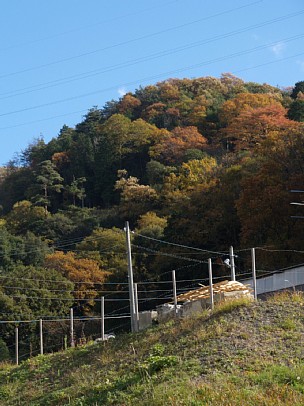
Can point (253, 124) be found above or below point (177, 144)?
above

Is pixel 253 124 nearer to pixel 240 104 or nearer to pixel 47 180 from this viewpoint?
pixel 240 104

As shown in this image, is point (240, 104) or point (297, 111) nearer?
point (297, 111)

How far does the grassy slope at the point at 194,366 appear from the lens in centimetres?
1270

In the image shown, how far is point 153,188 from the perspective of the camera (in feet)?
230

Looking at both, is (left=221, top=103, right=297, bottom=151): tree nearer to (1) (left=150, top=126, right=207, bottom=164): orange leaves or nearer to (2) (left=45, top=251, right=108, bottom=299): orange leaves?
(1) (left=150, top=126, right=207, bottom=164): orange leaves

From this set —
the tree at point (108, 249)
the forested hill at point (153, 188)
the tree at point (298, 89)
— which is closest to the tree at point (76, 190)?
the forested hill at point (153, 188)

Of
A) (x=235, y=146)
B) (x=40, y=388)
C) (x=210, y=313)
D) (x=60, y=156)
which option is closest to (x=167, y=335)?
(x=210, y=313)

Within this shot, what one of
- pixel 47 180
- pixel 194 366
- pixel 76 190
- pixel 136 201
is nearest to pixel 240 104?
pixel 136 201

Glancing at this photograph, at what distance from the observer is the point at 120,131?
87188mm

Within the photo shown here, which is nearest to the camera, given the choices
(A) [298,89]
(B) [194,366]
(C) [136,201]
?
(B) [194,366]

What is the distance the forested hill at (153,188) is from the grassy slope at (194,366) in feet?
69.0

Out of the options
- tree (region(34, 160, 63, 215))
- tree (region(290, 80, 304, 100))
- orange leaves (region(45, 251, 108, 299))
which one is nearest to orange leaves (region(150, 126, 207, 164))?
tree (region(34, 160, 63, 215))

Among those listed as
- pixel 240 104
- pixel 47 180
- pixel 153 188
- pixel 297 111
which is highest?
pixel 240 104

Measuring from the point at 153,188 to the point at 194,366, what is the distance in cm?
5544
